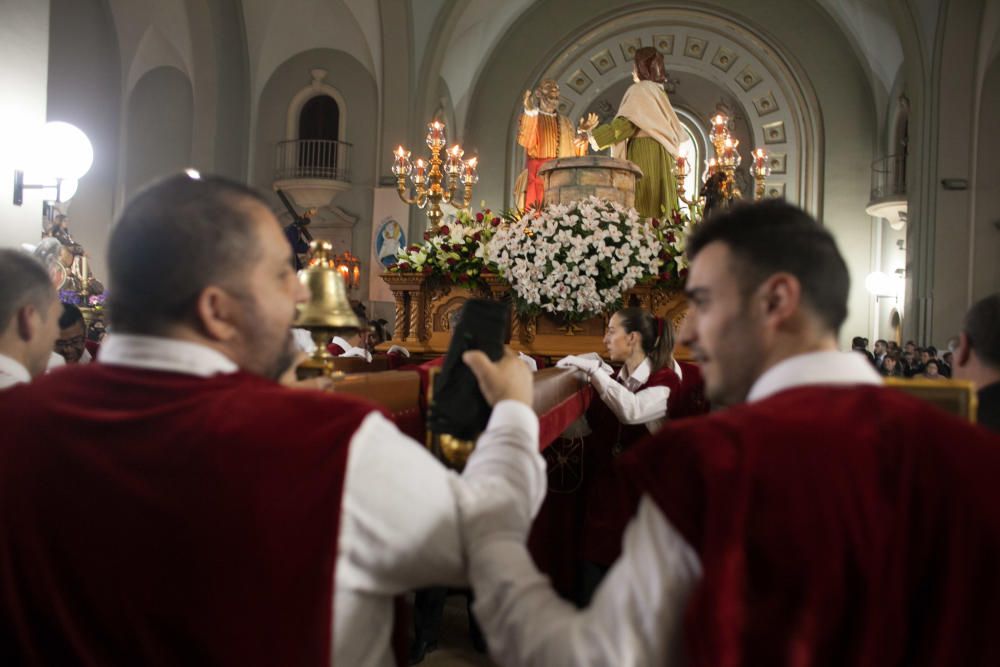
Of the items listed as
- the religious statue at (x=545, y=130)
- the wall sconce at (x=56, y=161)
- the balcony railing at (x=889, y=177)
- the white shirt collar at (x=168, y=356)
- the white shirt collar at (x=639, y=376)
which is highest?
the balcony railing at (x=889, y=177)

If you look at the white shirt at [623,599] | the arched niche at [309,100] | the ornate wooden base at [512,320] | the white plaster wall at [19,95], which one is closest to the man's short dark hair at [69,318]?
the white plaster wall at [19,95]

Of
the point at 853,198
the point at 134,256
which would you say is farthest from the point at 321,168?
the point at 134,256

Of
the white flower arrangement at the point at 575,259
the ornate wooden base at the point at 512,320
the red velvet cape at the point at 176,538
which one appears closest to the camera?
the red velvet cape at the point at 176,538

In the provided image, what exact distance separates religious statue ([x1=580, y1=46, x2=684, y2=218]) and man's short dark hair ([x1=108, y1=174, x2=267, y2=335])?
723 cm

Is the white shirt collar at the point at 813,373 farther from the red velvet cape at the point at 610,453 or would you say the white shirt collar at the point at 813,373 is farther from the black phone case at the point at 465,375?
the red velvet cape at the point at 610,453

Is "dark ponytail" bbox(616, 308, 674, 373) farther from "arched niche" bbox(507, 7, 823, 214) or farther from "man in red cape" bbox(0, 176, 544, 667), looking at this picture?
"arched niche" bbox(507, 7, 823, 214)

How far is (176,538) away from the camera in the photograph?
1.35 m

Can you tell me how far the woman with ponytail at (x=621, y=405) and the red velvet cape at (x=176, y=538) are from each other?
3.10m

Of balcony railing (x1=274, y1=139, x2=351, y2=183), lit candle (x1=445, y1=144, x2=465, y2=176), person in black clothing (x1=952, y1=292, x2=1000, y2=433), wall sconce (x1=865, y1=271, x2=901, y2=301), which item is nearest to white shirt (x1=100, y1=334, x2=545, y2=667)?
person in black clothing (x1=952, y1=292, x2=1000, y2=433)

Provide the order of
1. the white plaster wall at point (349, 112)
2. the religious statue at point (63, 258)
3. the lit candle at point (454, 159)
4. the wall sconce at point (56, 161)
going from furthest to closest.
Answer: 1. the white plaster wall at point (349, 112)
2. the lit candle at point (454, 159)
3. the wall sconce at point (56, 161)
4. the religious statue at point (63, 258)

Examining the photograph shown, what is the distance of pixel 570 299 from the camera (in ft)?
18.6

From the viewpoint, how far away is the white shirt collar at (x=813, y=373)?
1.44 meters

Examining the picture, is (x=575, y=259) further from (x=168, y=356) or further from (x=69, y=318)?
(x=168, y=356)

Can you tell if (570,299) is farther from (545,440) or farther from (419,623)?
(545,440)
